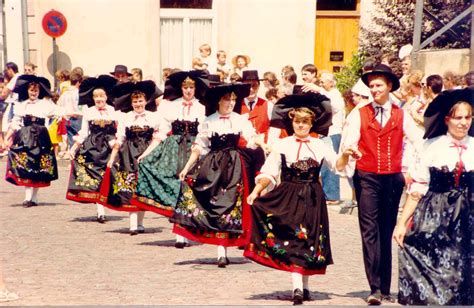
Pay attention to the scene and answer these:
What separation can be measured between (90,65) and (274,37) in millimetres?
3830

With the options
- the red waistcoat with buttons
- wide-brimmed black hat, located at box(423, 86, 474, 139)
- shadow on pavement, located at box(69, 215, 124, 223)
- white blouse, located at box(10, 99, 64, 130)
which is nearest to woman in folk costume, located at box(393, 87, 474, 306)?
wide-brimmed black hat, located at box(423, 86, 474, 139)

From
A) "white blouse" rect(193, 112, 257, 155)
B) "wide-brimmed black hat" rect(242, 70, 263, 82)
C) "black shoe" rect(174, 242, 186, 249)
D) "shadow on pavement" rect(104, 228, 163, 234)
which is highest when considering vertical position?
"wide-brimmed black hat" rect(242, 70, 263, 82)

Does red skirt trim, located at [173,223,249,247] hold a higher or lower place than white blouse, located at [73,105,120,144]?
lower

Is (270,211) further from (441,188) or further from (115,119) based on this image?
(115,119)

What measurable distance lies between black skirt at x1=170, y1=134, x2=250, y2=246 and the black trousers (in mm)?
2007

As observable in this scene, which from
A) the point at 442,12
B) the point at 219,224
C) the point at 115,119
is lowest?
the point at 219,224

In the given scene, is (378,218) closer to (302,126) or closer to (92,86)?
(302,126)

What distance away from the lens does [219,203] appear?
9.60 meters

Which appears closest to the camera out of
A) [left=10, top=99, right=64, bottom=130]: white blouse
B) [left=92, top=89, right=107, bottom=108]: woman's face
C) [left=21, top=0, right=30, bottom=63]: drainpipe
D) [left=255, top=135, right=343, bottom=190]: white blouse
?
[left=255, top=135, right=343, bottom=190]: white blouse

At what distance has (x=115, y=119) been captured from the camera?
12.3 meters

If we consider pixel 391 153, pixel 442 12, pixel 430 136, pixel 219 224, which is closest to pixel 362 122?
pixel 391 153

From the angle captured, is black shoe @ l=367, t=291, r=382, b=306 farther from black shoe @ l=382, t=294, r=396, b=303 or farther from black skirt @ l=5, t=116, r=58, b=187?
black skirt @ l=5, t=116, r=58, b=187

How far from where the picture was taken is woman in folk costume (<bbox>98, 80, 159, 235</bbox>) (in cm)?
1146

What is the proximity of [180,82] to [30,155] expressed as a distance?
3.57 meters
